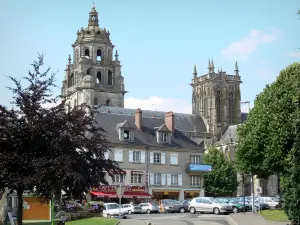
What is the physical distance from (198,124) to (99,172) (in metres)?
88.3

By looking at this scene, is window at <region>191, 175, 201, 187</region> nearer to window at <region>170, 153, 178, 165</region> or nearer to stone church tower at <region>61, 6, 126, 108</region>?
window at <region>170, 153, 178, 165</region>

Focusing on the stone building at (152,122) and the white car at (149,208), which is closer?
the white car at (149,208)

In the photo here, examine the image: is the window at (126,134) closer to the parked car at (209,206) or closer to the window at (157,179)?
the window at (157,179)

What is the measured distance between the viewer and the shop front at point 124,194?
61.9m

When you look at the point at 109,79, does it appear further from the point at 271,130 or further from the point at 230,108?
the point at 271,130

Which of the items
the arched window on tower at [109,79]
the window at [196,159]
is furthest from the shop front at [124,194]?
the arched window on tower at [109,79]

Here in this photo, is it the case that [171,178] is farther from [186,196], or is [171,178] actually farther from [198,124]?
[198,124]

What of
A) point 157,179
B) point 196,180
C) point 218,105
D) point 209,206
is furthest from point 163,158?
point 218,105

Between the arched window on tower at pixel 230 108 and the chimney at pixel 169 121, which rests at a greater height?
the arched window on tower at pixel 230 108

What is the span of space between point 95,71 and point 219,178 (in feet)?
144

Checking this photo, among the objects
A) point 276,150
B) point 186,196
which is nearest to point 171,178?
point 186,196

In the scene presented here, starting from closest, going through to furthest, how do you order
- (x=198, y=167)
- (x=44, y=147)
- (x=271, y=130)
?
1. (x=44, y=147)
2. (x=271, y=130)
3. (x=198, y=167)

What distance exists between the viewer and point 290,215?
27984 millimetres

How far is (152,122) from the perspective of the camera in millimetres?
69062
